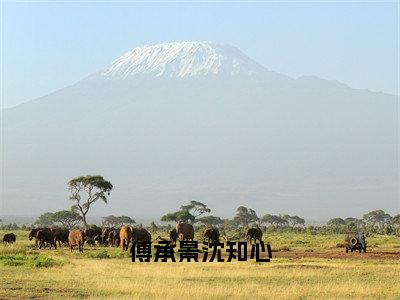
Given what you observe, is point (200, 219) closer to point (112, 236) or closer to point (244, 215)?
point (244, 215)

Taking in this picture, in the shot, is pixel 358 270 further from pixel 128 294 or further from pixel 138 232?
pixel 138 232

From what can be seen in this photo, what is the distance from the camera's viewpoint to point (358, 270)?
34.4 m

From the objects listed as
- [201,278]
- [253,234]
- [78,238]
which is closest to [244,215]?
[253,234]

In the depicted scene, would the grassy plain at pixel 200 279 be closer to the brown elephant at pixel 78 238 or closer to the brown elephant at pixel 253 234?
the brown elephant at pixel 78 238

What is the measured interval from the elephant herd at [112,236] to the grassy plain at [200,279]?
11.2 meters

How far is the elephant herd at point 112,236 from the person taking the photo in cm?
5253

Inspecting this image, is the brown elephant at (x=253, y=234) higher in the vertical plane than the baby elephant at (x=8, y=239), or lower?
higher

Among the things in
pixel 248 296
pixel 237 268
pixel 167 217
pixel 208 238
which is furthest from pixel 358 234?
pixel 167 217

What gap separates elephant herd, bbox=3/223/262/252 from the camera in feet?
172

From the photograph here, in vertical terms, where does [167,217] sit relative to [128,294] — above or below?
above

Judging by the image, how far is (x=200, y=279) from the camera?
30562 mm

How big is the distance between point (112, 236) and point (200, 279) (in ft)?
106


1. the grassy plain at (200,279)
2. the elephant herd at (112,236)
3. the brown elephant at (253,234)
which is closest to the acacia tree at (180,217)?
the elephant herd at (112,236)

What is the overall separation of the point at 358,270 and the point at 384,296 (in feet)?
28.9
